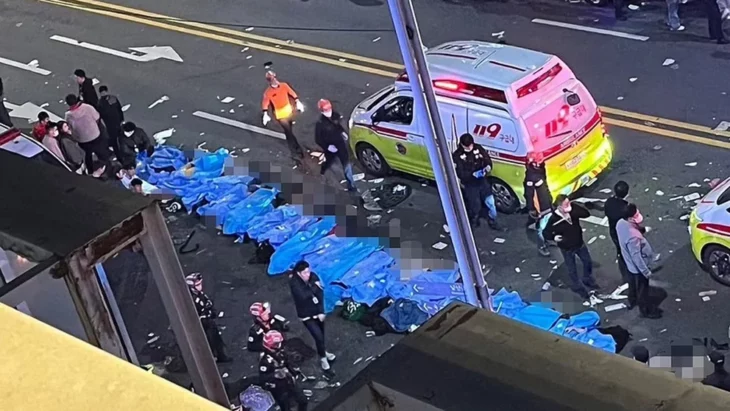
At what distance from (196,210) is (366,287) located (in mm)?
2776

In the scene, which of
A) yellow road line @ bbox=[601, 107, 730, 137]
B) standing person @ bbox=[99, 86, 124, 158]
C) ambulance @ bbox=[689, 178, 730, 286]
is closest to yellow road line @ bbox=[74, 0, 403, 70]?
yellow road line @ bbox=[601, 107, 730, 137]

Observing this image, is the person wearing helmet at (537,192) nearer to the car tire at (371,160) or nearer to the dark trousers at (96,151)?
the car tire at (371,160)

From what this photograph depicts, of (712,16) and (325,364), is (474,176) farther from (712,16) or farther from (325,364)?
(712,16)

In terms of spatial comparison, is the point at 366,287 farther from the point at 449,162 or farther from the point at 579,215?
the point at 449,162

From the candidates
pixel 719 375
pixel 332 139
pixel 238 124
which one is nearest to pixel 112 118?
pixel 238 124

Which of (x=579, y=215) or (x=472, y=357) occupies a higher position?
(x=472, y=357)

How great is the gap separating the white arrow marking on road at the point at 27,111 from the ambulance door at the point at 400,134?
199 inches

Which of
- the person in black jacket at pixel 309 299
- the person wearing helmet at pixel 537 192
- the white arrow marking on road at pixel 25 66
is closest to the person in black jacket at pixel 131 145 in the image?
the white arrow marking on road at pixel 25 66

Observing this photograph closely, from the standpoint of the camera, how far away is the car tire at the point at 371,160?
39.2 feet

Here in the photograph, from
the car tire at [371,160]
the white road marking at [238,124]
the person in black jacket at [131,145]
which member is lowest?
the car tire at [371,160]

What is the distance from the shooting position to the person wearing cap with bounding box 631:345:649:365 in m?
8.20

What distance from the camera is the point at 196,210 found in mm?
11719

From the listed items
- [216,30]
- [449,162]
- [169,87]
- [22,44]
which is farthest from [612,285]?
[22,44]

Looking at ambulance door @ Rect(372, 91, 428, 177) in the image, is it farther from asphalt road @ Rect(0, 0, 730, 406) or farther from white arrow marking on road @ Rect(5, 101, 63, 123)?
white arrow marking on road @ Rect(5, 101, 63, 123)
